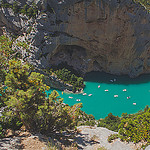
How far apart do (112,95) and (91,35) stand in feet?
29.6

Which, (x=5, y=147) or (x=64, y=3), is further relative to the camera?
(x=64, y=3)

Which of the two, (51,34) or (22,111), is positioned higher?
(51,34)

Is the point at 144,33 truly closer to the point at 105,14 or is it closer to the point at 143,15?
the point at 143,15

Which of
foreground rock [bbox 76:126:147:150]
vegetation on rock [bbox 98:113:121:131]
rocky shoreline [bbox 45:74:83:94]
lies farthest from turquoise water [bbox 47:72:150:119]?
foreground rock [bbox 76:126:147:150]

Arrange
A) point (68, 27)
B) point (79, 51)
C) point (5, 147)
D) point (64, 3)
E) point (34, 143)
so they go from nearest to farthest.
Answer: point (5, 147) → point (34, 143) → point (64, 3) → point (68, 27) → point (79, 51)

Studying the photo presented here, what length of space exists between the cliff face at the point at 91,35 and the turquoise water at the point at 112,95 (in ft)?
5.43

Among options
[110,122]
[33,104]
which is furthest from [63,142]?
[110,122]

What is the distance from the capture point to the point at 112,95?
75.2ft

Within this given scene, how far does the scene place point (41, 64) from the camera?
78.2ft

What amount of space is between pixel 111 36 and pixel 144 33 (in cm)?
473

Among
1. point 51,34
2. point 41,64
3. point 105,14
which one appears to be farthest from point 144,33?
point 41,64

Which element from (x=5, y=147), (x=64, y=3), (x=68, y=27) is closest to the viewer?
(x=5, y=147)

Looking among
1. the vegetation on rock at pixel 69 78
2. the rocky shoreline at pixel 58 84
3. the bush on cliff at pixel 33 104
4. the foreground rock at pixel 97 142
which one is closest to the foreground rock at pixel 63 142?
the foreground rock at pixel 97 142

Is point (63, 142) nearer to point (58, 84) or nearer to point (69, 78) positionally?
point (58, 84)
